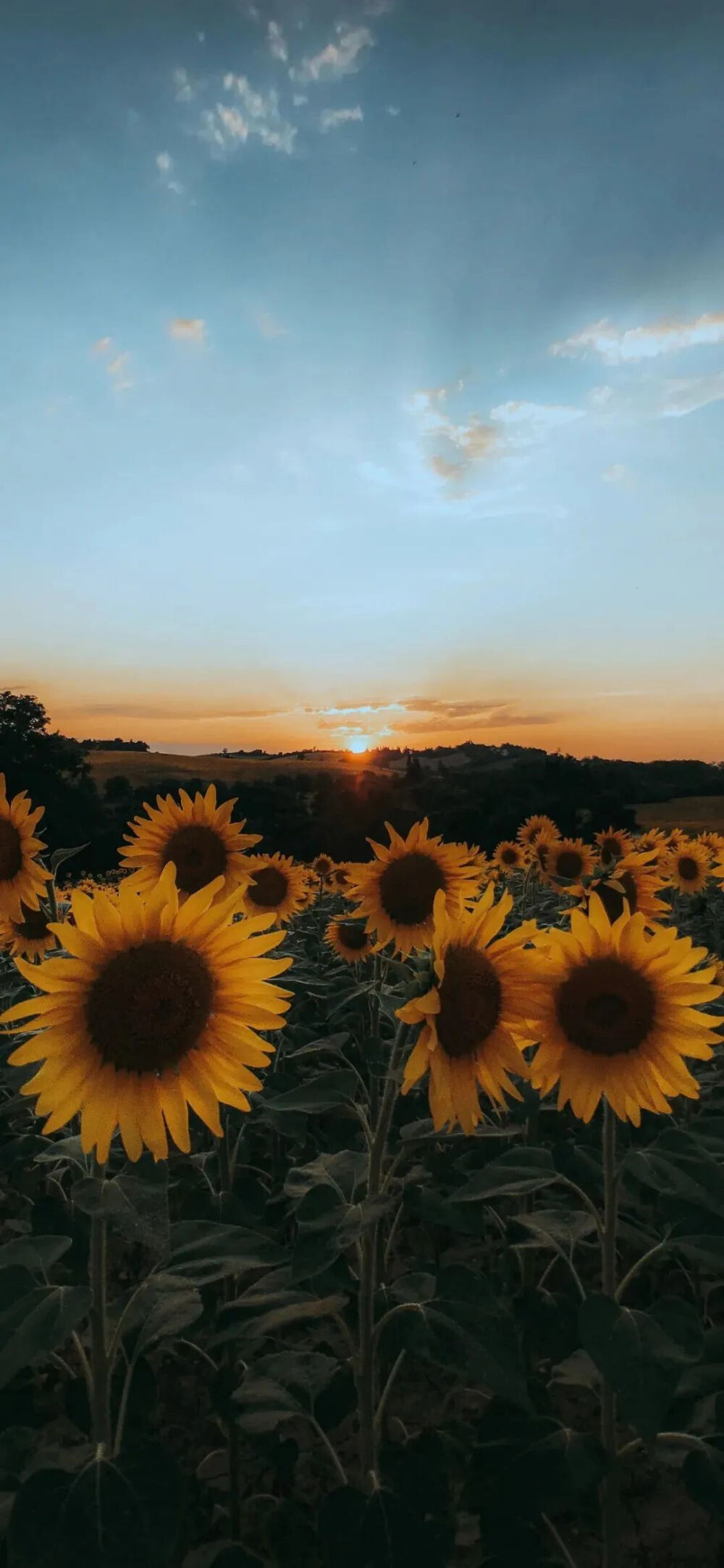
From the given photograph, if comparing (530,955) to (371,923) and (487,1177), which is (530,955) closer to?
(487,1177)

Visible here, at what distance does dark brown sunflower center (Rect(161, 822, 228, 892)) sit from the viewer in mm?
4594

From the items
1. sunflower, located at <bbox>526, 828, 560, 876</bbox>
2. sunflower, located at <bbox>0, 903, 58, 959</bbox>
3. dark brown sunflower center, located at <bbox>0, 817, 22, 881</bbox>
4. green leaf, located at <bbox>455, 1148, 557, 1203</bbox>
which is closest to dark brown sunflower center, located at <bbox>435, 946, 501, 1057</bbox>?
green leaf, located at <bbox>455, 1148, 557, 1203</bbox>

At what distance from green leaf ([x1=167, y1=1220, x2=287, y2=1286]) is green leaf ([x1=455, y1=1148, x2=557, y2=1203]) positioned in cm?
59

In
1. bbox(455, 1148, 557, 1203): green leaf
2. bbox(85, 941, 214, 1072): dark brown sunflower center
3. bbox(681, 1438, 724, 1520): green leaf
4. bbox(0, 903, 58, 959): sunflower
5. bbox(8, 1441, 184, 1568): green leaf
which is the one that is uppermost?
bbox(85, 941, 214, 1072): dark brown sunflower center

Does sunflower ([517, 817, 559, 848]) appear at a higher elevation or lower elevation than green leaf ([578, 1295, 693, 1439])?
higher

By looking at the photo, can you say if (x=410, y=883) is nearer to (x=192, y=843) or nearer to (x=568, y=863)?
(x=192, y=843)

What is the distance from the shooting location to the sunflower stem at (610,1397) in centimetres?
277

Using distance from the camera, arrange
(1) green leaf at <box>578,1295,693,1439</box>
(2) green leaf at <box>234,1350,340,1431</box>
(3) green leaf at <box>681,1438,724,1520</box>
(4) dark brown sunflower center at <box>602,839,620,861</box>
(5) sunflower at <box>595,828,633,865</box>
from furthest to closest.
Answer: (5) sunflower at <box>595,828,633,865</box>, (4) dark brown sunflower center at <box>602,839,620,861</box>, (2) green leaf at <box>234,1350,340,1431</box>, (3) green leaf at <box>681,1438,724,1520</box>, (1) green leaf at <box>578,1295,693,1439</box>

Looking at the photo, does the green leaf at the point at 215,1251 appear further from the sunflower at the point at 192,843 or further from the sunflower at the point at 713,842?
the sunflower at the point at 713,842

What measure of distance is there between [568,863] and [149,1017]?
A: 8886 millimetres

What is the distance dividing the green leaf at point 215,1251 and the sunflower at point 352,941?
5.19 m

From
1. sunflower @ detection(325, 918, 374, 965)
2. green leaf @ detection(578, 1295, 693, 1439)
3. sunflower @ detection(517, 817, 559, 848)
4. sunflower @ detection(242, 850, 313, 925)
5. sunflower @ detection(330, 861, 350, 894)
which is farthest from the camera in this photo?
sunflower @ detection(517, 817, 559, 848)

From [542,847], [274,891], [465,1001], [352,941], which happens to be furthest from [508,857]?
[465,1001]

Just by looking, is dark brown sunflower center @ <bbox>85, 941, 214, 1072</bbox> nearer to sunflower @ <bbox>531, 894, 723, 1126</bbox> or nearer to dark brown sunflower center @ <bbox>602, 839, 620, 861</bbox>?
sunflower @ <bbox>531, 894, 723, 1126</bbox>
